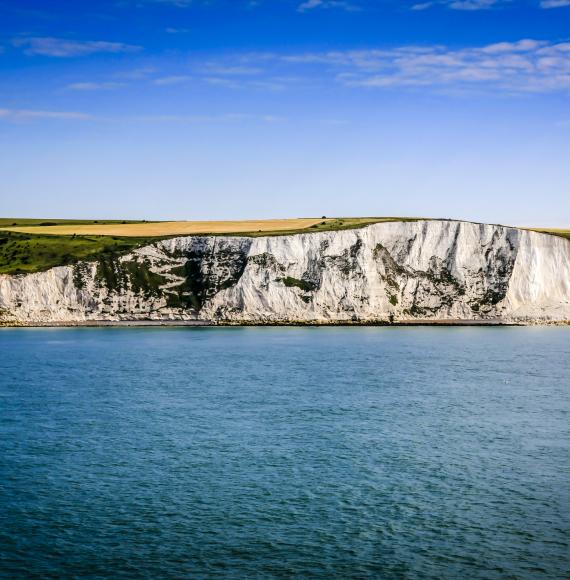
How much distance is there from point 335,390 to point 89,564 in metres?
30.8

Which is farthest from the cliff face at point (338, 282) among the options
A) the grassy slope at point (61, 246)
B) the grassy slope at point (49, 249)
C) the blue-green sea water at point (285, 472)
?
the blue-green sea water at point (285, 472)

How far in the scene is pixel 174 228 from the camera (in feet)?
447

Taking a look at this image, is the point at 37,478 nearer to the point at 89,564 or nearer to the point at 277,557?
the point at 89,564

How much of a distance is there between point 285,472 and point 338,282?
280 feet

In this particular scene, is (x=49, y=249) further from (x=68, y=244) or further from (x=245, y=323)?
(x=245, y=323)

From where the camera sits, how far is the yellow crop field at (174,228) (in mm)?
131625

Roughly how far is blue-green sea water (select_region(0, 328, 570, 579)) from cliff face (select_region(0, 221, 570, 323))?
173 feet

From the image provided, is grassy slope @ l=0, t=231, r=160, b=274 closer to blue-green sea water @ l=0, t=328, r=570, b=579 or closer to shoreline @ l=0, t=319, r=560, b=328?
shoreline @ l=0, t=319, r=560, b=328

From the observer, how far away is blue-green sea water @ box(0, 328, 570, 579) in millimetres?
21062

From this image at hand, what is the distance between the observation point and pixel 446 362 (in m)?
66.8

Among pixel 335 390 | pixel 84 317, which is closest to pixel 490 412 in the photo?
pixel 335 390

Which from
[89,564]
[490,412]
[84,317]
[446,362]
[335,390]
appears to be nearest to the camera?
[89,564]

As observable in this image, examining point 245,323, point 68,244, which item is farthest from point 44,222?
point 245,323

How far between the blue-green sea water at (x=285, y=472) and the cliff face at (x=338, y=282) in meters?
52.7
